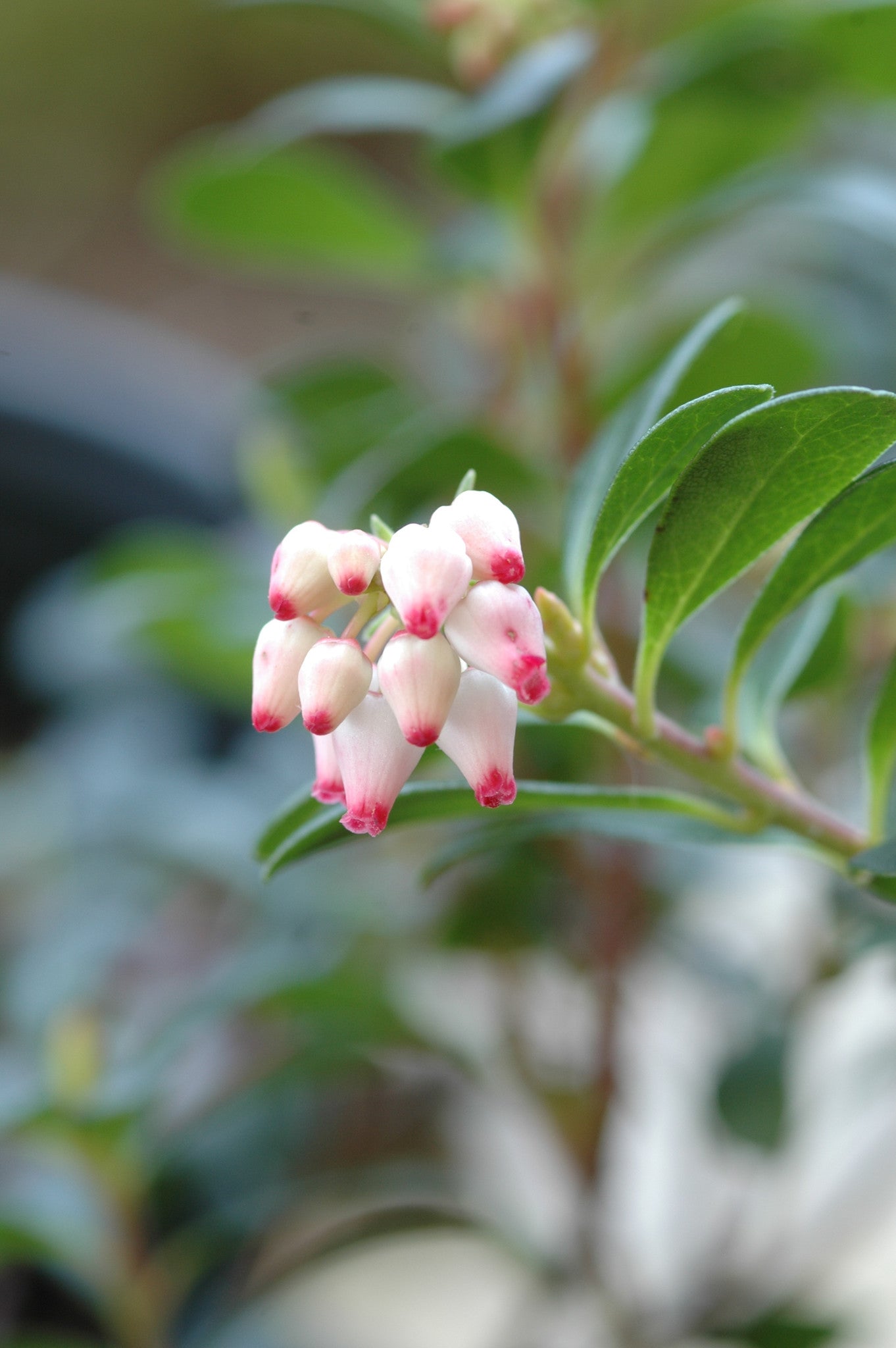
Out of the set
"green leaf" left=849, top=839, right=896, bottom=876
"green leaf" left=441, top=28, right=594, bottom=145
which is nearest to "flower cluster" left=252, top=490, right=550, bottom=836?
"green leaf" left=849, top=839, right=896, bottom=876

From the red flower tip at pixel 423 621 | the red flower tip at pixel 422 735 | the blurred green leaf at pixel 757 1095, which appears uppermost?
the red flower tip at pixel 423 621

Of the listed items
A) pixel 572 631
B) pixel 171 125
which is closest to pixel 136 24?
pixel 171 125

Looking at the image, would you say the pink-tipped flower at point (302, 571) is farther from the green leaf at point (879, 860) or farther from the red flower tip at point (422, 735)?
the green leaf at point (879, 860)

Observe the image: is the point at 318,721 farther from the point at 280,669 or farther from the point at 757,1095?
the point at 757,1095

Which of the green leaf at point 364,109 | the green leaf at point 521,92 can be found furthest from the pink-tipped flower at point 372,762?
the green leaf at point 364,109

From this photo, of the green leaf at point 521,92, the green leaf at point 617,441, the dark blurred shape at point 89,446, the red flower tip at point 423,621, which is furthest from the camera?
the dark blurred shape at point 89,446

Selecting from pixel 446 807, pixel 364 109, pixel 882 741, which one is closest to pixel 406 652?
pixel 446 807
